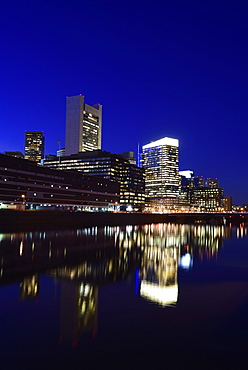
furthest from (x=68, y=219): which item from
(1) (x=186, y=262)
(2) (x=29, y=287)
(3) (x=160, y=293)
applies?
(3) (x=160, y=293)

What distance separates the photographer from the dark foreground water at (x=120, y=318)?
10.4m

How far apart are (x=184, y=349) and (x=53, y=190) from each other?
464 feet

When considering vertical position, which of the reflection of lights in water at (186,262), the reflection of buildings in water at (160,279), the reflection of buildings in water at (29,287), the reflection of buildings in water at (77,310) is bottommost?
the reflection of lights in water at (186,262)

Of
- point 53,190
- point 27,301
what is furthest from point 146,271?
point 53,190

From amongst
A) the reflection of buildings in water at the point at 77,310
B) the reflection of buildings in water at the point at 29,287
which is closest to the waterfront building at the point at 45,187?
the reflection of buildings in water at the point at 29,287

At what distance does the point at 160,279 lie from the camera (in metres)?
23.0

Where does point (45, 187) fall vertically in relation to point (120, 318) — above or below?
above

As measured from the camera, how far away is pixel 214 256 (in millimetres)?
37594

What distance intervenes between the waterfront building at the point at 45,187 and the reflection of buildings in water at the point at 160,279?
103406 mm

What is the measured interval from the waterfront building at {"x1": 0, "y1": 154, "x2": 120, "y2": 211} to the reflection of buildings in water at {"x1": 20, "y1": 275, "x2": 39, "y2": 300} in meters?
108

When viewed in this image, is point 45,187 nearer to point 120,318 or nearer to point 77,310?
point 77,310

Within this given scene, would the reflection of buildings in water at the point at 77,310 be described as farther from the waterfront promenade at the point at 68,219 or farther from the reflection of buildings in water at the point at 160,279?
the waterfront promenade at the point at 68,219

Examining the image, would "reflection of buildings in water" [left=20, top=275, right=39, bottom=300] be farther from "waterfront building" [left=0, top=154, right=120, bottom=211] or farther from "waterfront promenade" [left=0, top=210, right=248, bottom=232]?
"waterfront building" [left=0, top=154, right=120, bottom=211]

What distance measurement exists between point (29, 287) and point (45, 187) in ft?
418
